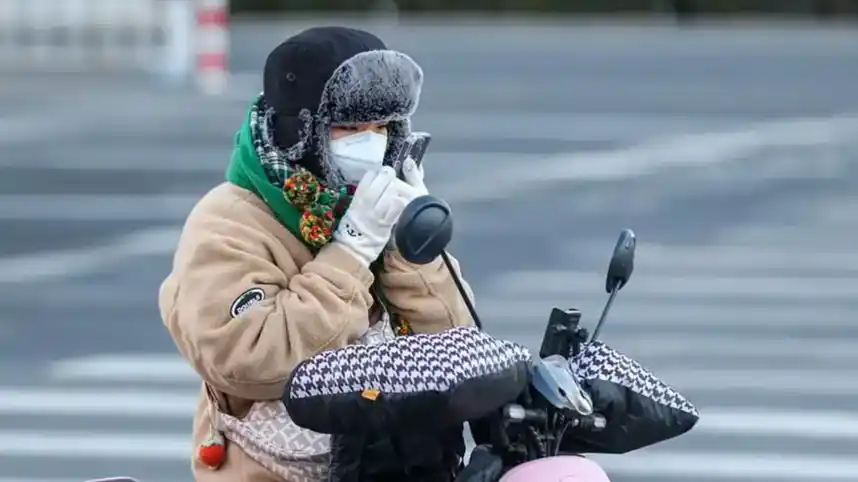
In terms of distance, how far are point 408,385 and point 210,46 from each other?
15532mm

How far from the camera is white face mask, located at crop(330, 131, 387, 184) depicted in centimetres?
268

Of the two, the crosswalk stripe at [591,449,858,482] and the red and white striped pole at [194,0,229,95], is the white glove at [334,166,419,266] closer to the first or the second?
the crosswalk stripe at [591,449,858,482]

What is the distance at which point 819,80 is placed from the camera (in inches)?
762

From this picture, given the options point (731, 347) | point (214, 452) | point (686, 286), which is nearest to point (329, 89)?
point (214, 452)

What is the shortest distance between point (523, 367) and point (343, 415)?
A: 0.87ft

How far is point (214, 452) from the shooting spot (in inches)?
106

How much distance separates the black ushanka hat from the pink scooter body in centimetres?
65

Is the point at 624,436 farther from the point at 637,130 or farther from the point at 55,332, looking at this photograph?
the point at 637,130

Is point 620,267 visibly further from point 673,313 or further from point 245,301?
point 673,313

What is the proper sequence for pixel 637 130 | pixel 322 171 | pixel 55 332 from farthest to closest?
pixel 637 130, pixel 55 332, pixel 322 171

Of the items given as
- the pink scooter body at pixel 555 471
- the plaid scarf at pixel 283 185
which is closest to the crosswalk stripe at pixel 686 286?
the plaid scarf at pixel 283 185

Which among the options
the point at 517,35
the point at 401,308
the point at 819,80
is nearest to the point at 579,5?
the point at 517,35

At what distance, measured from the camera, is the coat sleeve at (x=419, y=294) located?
9.12 feet

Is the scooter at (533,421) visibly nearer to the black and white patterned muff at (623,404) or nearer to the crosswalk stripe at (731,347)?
the black and white patterned muff at (623,404)
